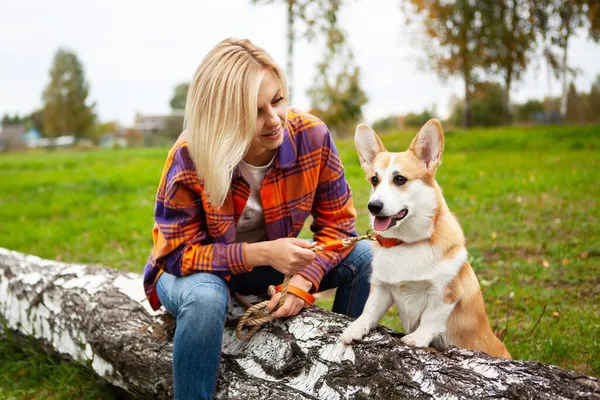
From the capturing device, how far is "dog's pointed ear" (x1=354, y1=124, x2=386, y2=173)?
2.35m

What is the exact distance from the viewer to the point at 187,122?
2.46 m

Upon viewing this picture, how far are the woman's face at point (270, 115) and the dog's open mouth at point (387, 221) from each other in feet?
2.02

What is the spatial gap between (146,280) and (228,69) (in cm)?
112

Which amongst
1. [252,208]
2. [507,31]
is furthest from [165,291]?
[507,31]

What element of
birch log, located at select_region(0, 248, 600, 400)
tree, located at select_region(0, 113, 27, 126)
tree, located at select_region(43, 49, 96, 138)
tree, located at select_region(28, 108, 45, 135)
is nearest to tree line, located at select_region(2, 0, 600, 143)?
birch log, located at select_region(0, 248, 600, 400)

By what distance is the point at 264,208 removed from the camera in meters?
2.58

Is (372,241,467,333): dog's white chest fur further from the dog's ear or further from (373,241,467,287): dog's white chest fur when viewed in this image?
the dog's ear

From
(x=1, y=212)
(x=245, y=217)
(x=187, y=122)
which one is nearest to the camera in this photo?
(x=187, y=122)

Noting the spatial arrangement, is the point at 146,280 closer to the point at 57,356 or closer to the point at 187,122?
the point at 187,122

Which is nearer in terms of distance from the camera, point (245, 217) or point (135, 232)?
point (245, 217)

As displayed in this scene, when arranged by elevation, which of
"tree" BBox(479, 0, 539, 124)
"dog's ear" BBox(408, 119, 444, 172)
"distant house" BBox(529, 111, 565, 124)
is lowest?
"dog's ear" BBox(408, 119, 444, 172)

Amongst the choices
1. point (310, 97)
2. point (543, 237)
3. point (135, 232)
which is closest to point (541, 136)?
point (543, 237)

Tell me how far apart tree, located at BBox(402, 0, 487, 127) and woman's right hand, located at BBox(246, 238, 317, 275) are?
37.5 feet

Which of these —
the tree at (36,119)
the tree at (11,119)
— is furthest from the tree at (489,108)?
the tree at (11,119)
